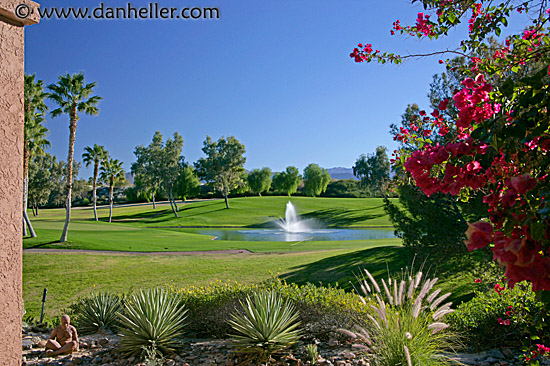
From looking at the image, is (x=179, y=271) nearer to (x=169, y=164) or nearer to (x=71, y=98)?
(x=71, y=98)

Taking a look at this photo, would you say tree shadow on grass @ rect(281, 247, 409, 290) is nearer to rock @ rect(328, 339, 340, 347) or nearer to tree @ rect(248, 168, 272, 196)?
rock @ rect(328, 339, 340, 347)

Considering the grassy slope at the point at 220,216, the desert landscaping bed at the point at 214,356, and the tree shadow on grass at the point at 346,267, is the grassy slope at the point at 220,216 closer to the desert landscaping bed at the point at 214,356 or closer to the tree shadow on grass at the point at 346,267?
the tree shadow on grass at the point at 346,267

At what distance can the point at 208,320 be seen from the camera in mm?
6750

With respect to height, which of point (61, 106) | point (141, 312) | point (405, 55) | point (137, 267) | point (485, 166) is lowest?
point (137, 267)

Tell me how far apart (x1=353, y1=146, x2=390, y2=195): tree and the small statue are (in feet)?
162

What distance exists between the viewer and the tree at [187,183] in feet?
189

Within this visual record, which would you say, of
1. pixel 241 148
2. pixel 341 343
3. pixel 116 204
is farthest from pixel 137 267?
pixel 116 204

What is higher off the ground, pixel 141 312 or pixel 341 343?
pixel 141 312

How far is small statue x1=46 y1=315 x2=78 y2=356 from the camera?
19.0ft

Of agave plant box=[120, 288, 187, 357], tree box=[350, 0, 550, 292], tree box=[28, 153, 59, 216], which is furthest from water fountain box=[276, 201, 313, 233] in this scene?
tree box=[350, 0, 550, 292]

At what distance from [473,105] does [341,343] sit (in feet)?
15.1

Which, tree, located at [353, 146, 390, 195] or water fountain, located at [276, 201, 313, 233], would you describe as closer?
water fountain, located at [276, 201, 313, 233]

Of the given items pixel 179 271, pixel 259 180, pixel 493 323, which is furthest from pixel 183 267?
pixel 259 180

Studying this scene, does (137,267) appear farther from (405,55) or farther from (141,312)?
(405,55)
